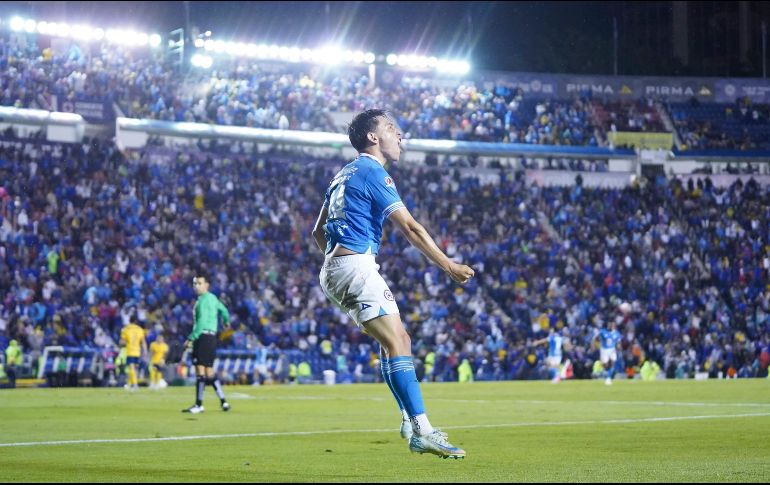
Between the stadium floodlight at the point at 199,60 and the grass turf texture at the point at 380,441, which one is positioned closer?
the grass turf texture at the point at 380,441

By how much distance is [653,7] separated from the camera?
269 ft

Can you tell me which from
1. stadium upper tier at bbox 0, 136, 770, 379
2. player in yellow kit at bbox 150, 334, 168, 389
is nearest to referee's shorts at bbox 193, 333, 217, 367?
player in yellow kit at bbox 150, 334, 168, 389

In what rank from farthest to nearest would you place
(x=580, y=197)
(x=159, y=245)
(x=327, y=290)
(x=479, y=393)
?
(x=580, y=197), (x=159, y=245), (x=479, y=393), (x=327, y=290)

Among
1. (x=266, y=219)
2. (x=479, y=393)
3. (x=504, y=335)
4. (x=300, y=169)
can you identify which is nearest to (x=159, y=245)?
(x=266, y=219)

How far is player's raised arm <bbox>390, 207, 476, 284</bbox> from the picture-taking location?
317 inches

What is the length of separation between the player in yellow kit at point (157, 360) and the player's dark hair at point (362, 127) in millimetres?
22820

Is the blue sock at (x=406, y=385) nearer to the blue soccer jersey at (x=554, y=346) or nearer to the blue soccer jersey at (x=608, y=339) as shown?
the blue soccer jersey at (x=608, y=339)

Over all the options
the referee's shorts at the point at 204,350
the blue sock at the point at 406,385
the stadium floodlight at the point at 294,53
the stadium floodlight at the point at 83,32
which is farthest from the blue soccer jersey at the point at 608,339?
the blue sock at the point at 406,385

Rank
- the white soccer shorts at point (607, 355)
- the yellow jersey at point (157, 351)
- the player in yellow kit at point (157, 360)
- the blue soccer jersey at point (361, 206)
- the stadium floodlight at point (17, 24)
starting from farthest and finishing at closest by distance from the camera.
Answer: the stadium floodlight at point (17, 24)
the white soccer shorts at point (607, 355)
the yellow jersey at point (157, 351)
the player in yellow kit at point (157, 360)
the blue soccer jersey at point (361, 206)

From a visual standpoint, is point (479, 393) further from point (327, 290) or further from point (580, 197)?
point (580, 197)

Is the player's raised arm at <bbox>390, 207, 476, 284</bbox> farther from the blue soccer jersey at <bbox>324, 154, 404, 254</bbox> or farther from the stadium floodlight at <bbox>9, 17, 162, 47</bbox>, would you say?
the stadium floodlight at <bbox>9, 17, 162, 47</bbox>

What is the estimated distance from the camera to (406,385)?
8.42 m

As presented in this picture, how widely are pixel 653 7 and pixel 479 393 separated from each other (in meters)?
61.4

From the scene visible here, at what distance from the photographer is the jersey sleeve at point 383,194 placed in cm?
849
